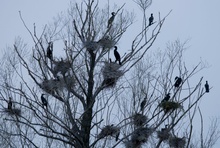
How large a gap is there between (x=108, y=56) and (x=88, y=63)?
66 cm

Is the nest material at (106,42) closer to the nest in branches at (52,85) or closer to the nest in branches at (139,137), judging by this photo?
the nest in branches at (52,85)

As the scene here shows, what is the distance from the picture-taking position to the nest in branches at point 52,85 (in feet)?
23.7

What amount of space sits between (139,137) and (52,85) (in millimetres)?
2206

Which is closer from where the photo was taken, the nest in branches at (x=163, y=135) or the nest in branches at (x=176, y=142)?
the nest in branches at (x=163, y=135)

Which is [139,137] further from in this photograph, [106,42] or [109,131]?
[106,42]

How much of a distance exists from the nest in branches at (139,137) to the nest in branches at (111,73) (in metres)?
1.23

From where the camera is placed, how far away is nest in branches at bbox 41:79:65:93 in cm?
723

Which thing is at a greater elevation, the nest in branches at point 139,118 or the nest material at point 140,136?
the nest in branches at point 139,118

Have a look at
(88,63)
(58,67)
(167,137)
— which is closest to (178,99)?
(167,137)

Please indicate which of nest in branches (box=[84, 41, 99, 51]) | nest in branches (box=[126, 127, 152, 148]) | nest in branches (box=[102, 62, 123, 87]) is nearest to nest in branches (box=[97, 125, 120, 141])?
nest in branches (box=[126, 127, 152, 148])

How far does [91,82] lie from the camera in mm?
7328

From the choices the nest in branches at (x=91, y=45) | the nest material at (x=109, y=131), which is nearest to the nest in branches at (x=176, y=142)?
the nest material at (x=109, y=131)

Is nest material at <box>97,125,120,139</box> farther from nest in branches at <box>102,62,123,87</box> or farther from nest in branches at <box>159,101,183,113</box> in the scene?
nest in branches at <box>159,101,183,113</box>

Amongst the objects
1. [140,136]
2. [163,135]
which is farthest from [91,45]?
[163,135]
